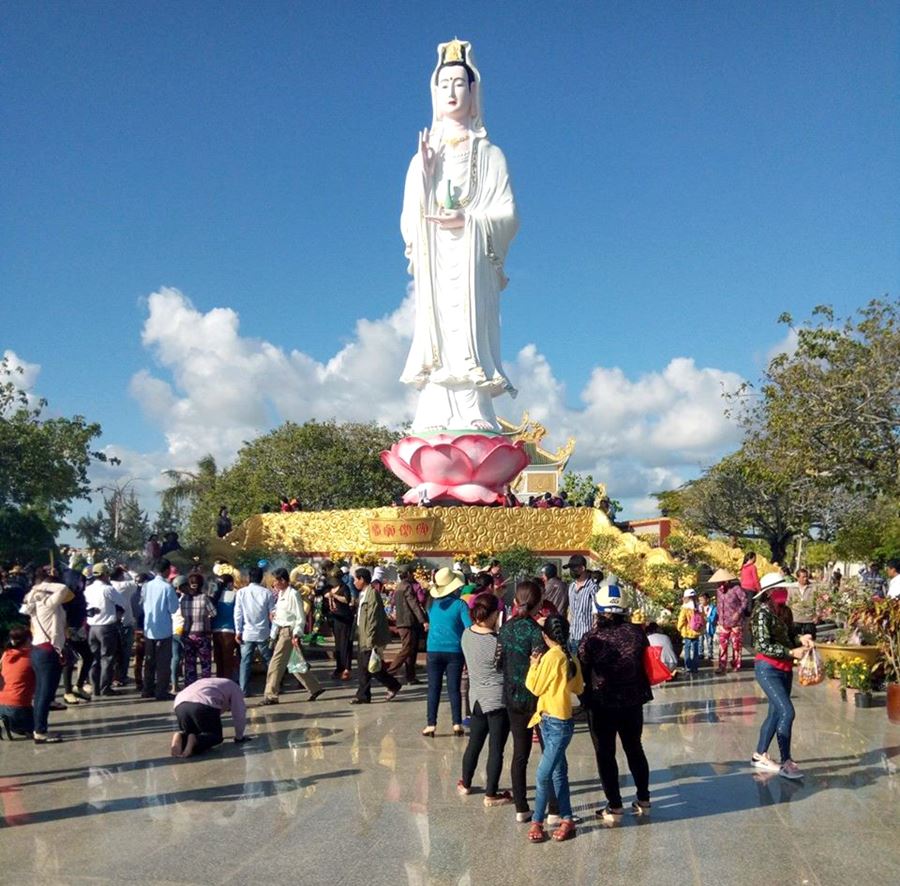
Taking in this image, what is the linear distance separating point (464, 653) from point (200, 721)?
100 inches

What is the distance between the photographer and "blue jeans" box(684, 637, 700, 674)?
39.1 feet

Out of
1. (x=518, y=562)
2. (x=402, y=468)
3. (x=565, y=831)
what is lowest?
(x=565, y=831)

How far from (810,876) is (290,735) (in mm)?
4631

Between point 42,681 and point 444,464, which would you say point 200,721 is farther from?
point 444,464

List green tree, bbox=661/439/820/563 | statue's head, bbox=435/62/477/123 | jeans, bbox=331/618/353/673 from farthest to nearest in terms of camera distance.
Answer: green tree, bbox=661/439/820/563 < statue's head, bbox=435/62/477/123 < jeans, bbox=331/618/353/673

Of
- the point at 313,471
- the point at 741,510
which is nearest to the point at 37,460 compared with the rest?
the point at 313,471

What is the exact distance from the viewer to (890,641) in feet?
29.0

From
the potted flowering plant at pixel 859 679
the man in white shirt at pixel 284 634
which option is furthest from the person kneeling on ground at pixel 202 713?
the potted flowering plant at pixel 859 679

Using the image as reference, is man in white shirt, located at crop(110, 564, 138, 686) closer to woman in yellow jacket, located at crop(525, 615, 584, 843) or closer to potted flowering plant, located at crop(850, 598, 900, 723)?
woman in yellow jacket, located at crop(525, 615, 584, 843)

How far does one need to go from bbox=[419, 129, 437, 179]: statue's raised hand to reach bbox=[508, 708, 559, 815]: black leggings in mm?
20107

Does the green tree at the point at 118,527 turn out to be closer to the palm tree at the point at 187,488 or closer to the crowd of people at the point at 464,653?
the palm tree at the point at 187,488

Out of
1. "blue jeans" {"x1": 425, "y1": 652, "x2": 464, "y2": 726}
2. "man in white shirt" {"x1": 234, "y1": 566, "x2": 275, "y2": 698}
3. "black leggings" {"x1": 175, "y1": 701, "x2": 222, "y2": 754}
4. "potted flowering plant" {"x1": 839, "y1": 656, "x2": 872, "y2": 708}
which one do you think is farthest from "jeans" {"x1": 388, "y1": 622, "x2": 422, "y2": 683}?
"potted flowering plant" {"x1": 839, "y1": 656, "x2": 872, "y2": 708}

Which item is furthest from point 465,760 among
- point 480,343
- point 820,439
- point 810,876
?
point 480,343

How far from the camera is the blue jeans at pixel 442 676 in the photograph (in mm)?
7363
